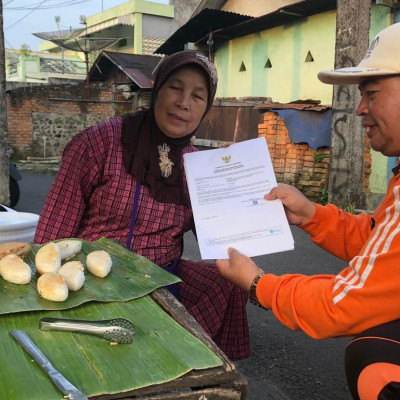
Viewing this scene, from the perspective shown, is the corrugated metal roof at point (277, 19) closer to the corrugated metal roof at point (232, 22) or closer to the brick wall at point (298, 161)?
the corrugated metal roof at point (232, 22)

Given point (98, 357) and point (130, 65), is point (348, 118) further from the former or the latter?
point (130, 65)

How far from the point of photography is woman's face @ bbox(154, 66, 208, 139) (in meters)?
2.30

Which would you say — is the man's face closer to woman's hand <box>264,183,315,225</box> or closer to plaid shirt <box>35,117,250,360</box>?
woman's hand <box>264,183,315,225</box>

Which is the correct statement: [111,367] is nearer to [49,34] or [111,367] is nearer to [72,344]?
[72,344]

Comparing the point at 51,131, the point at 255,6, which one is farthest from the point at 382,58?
the point at 51,131

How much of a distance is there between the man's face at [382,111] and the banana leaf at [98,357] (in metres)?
1.01

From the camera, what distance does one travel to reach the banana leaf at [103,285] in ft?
4.34

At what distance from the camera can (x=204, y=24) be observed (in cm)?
1275

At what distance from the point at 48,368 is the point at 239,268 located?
880mm

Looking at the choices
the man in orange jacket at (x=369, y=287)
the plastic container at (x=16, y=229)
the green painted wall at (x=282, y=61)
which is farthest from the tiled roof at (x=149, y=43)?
the man in orange jacket at (x=369, y=287)

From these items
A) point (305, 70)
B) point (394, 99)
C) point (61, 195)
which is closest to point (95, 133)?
point (61, 195)

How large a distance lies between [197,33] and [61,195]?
12136 millimetres

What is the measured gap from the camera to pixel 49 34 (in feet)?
75.5

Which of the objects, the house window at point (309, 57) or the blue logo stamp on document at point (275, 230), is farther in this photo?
the house window at point (309, 57)
